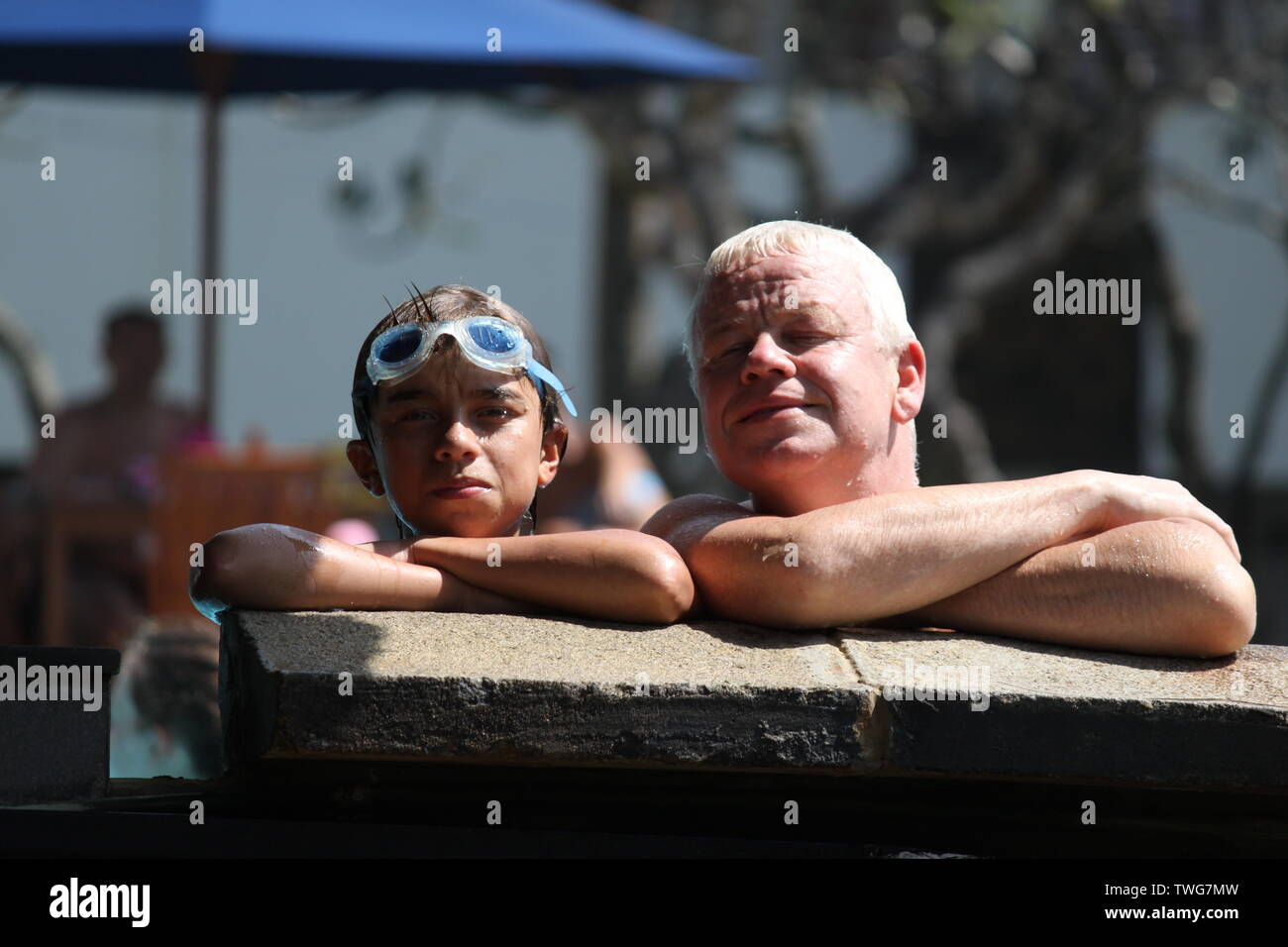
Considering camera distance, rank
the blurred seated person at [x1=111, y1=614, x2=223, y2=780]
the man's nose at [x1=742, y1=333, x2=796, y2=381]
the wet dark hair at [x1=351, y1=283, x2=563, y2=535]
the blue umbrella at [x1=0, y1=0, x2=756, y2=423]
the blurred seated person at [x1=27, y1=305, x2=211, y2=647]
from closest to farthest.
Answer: the man's nose at [x1=742, y1=333, x2=796, y2=381]
the wet dark hair at [x1=351, y1=283, x2=563, y2=535]
the blurred seated person at [x1=111, y1=614, x2=223, y2=780]
the blue umbrella at [x1=0, y1=0, x2=756, y2=423]
the blurred seated person at [x1=27, y1=305, x2=211, y2=647]

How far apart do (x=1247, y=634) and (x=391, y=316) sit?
4.38 feet

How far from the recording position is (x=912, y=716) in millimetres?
2018

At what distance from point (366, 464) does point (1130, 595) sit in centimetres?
116

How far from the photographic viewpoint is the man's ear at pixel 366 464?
2.44 meters

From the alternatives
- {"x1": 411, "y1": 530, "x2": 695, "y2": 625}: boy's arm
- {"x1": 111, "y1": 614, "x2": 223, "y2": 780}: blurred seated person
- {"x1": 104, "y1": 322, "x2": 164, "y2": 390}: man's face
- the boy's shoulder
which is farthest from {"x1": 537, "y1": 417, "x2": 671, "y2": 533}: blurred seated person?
{"x1": 411, "y1": 530, "x2": 695, "y2": 625}: boy's arm

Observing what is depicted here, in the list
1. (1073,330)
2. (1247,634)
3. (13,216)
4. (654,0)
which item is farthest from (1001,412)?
(1247,634)

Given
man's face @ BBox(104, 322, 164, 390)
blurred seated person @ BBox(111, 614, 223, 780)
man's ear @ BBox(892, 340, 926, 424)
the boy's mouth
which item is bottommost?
blurred seated person @ BBox(111, 614, 223, 780)

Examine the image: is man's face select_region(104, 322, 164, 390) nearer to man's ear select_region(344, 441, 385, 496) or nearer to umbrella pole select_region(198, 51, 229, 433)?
umbrella pole select_region(198, 51, 229, 433)

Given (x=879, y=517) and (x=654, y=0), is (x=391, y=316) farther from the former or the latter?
(x=654, y=0)

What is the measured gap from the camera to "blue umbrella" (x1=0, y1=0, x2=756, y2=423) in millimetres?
5438

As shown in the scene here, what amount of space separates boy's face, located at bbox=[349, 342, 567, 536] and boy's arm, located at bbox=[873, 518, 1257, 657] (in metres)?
0.66

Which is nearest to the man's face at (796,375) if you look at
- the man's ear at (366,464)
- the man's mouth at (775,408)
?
the man's mouth at (775,408)

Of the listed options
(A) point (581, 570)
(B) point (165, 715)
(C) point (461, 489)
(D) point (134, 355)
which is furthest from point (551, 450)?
(D) point (134, 355)

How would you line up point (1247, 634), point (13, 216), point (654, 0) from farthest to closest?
point (13, 216) < point (654, 0) < point (1247, 634)
